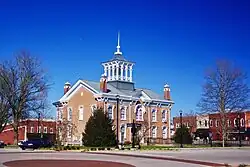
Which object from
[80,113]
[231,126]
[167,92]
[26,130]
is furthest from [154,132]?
[26,130]

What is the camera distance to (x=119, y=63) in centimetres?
7094

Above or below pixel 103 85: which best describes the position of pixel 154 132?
below

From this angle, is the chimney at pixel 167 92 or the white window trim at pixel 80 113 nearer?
the white window trim at pixel 80 113

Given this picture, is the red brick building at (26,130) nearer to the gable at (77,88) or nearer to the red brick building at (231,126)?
the gable at (77,88)

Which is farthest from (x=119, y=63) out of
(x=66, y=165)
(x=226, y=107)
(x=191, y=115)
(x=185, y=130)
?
(x=66, y=165)

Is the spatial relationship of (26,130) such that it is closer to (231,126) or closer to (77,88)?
(77,88)

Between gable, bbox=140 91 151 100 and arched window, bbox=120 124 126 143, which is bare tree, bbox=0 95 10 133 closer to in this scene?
arched window, bbox=120 124 126 143

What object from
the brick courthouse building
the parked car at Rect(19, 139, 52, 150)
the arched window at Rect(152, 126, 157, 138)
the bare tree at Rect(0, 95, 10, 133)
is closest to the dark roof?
the brick courthouse building

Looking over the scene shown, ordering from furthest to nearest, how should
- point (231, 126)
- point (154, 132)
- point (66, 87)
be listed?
1. point (231, 126)
2. point (66, 87)
3. point (154, 132)

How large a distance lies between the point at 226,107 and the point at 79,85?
24946mm

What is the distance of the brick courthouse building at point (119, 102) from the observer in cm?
6538

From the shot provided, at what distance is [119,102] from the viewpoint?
6638 centimetres

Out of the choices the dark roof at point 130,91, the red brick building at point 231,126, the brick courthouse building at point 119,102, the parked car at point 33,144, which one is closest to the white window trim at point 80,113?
the brick courthouse building at point 119,102

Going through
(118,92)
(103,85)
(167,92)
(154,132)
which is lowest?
(154,132)
